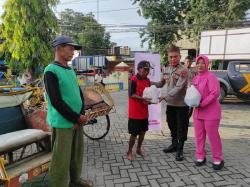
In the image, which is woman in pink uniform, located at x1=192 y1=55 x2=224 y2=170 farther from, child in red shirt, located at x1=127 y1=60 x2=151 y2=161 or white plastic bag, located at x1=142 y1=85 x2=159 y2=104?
child in red shirt, located at x1=127 y1=60 x2=151 y2=161

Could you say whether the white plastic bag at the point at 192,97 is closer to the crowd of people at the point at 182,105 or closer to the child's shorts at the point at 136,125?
the crowd of people at the point at 182,105

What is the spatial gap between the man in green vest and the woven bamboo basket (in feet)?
5.78

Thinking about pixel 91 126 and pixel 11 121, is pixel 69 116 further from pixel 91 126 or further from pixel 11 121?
pixel 91 126

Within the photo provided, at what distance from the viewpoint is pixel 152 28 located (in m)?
25.5

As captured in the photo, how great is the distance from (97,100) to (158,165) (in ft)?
5.60

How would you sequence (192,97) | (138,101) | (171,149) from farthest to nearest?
1. (171,149)
2. (138,101)
3. (192,97)

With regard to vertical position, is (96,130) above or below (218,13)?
below

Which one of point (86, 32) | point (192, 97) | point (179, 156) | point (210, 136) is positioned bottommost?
point (179, 156)

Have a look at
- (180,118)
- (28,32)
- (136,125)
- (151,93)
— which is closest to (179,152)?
(180,118)

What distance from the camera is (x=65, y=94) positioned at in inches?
125

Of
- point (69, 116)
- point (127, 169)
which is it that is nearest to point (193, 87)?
point (127, 169)

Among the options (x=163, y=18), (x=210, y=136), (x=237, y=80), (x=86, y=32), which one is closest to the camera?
(x=210, y=136)

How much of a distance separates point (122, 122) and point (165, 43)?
67.8 ft

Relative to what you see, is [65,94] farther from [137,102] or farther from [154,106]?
[154,106]
